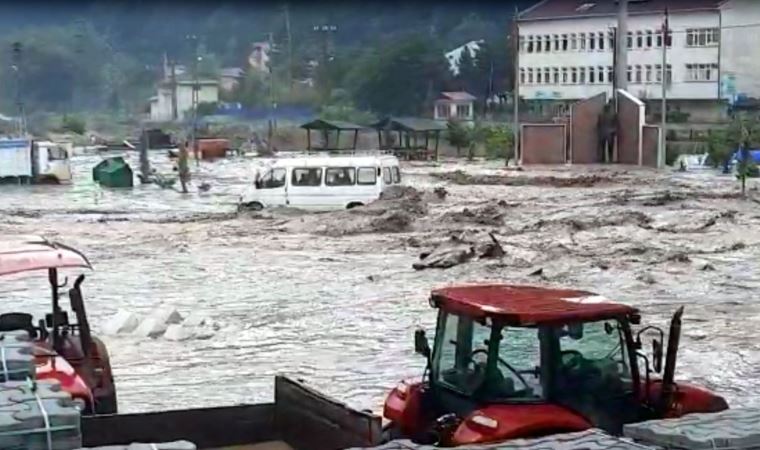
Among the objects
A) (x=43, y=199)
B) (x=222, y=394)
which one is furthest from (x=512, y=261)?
(x=43, y=199)

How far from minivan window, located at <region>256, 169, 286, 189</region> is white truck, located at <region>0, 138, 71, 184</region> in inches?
580

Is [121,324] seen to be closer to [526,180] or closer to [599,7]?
[526,180]

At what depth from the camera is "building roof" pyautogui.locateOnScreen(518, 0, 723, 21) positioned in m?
67.7

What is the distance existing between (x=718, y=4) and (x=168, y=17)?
49.2 m

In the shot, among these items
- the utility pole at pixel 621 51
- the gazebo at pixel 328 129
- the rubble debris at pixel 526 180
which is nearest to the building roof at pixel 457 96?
the gazebo at pixel 328 129

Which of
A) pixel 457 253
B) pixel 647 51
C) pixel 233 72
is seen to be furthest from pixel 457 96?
pixel 457 253

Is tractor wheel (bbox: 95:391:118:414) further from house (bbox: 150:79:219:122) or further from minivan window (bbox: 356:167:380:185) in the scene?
house (bbox: 150:79:219:122)

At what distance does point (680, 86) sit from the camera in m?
67.2

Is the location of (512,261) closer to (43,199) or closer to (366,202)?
(366,202)

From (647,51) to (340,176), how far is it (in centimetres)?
4357

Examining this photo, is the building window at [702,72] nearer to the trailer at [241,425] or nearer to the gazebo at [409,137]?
the gazebo at [409,137]

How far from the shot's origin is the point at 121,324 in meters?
14.6

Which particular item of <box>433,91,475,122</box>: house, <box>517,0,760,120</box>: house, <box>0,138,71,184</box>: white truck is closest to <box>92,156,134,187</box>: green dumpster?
<box>0,138,71,184</box>: white truck

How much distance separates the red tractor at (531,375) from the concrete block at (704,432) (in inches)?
70.7
